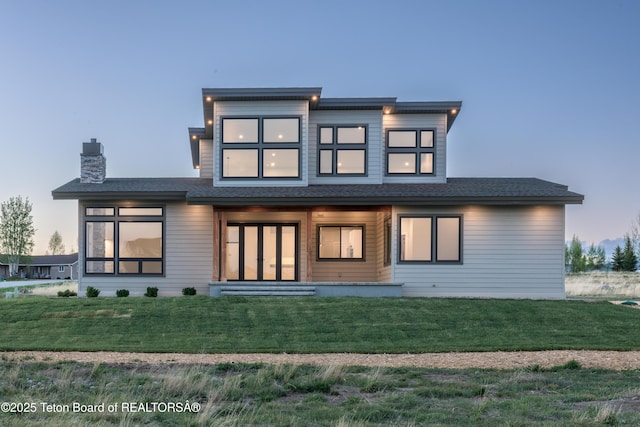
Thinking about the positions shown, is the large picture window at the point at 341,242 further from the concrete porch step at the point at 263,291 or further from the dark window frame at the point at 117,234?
the dark window frame at the point at 117,234

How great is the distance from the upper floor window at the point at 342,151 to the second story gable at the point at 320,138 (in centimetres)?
4

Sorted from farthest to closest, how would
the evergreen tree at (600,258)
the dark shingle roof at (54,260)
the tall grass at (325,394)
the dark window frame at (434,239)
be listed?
the dark shingle roof at (54,260) < the evergreen tree at (600,258) < the dark window frame at (434,239) < the tall grass at (325,394)

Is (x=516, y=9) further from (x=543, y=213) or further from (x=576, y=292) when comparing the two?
(x=576, y=292)

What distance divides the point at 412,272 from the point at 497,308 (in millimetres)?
3828

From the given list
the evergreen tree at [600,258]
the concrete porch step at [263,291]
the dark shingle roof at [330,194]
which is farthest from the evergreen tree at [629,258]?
the concrete porch step at [263,291]

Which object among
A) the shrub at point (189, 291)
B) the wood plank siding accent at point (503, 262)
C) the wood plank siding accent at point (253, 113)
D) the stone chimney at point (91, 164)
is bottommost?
the shrub at point (189, 291)

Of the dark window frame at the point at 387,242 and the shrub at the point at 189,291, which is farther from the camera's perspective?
the dark window frame at the point at 387,242

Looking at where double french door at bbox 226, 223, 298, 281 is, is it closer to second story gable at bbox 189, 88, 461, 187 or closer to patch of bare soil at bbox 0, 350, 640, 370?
second story gable at bbox 189, 88, 461, 187

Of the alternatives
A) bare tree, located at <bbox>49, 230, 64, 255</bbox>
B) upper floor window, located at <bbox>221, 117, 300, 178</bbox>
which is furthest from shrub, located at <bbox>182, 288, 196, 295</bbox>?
bare tree, located at <bbox>49, 230, 64, 255</bbox>

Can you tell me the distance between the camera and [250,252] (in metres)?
19.3

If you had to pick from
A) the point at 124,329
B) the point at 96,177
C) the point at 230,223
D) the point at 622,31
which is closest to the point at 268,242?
the point at 230,223

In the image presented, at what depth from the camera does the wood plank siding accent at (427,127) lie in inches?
763

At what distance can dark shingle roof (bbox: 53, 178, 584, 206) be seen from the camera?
16797 millimetres

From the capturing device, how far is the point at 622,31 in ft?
82.7
